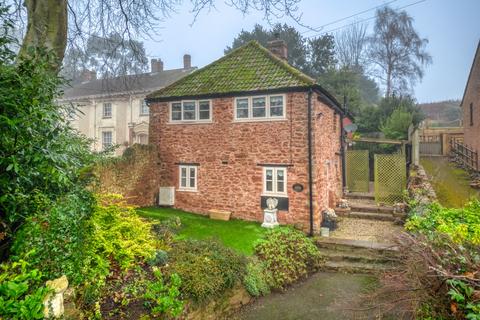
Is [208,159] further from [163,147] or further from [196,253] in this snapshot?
[196,253]

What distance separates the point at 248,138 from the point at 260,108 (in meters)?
1.37

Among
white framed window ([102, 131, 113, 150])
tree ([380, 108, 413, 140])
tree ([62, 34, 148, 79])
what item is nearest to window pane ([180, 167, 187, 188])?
tree ([62, 34, 148, 79])

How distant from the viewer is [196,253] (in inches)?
275

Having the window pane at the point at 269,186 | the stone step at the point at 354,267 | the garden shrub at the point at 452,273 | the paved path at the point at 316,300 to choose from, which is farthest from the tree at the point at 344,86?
the garden shrub at the point at 452,273

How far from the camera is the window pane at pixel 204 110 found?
13.5m

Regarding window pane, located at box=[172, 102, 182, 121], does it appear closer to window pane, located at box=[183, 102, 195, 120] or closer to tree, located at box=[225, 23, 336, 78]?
window pane, located at box=[183, 102, 195, 120]

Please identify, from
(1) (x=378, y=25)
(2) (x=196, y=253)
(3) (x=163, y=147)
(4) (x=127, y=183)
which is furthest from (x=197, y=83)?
(1) (x=378, y=25)

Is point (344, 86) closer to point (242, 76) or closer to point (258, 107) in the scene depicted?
point (242, 76)

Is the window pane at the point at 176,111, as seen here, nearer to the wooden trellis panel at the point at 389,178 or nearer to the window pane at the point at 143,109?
the wooden trellis panel at the point at 389,178

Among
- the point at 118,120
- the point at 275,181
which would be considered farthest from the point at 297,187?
the point at 118,120

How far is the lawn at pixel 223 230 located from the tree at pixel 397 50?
81.9 feet

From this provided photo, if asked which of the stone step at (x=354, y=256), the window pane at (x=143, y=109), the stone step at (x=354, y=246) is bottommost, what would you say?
the stone step at (x=354, y=256)

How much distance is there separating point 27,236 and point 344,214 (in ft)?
43.5

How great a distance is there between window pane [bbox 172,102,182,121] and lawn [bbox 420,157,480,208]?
12.2 meters
